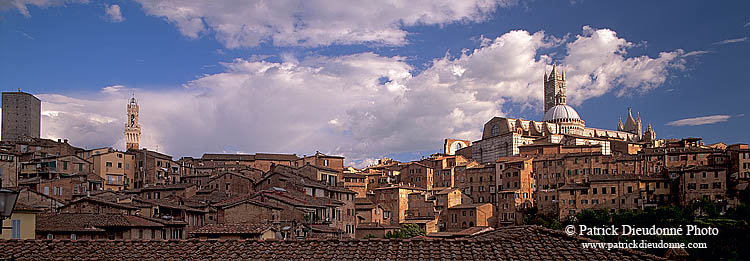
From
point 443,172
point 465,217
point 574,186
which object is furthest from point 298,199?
point 443,172

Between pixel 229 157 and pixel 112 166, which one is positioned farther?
pixel 229 157

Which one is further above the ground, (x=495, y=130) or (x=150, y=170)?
(x=495, y=130)

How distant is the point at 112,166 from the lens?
7800 centimetres

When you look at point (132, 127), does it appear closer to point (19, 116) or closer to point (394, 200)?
point (19, 116)

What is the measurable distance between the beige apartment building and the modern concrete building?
3887cm

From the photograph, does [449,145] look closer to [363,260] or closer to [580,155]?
[580,155]

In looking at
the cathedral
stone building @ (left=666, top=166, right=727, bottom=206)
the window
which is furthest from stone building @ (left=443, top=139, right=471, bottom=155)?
the window

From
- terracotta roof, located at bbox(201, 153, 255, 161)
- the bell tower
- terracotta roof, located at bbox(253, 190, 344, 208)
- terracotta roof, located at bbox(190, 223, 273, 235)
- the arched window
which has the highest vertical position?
the bell tower

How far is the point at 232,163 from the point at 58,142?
74.1 feet

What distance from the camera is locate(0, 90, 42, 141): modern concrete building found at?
111m

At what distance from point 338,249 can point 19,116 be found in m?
114

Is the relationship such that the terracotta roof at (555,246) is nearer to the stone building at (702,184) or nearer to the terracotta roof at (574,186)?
the stone building at (702,184)

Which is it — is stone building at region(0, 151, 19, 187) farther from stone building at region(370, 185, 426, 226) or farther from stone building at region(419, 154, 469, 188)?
stone building at region(419, 154, 469, 188)

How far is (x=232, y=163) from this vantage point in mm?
93938
